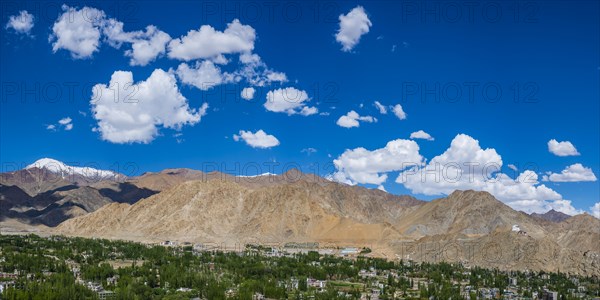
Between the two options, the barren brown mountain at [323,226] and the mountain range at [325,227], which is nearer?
the mountain range at [325,227]

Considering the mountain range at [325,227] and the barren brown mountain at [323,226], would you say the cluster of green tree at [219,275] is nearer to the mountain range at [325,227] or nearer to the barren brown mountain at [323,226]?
the mountain range at [325,227]

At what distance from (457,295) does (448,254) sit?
5530cm

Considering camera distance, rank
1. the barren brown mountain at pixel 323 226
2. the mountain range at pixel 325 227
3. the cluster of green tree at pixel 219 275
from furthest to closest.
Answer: the barren brown mountain at pixel 323 226 < the mountain range at pixel 325 227 < the cluster of green tree at pixel 219 275

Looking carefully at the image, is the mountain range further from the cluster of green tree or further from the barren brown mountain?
the cluster of green tree

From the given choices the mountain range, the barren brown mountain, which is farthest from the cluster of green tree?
the barren brown mountain

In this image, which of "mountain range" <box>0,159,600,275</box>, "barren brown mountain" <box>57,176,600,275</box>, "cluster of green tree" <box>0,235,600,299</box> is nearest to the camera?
"cluster of green tree" <box>0,235,600,299</box>

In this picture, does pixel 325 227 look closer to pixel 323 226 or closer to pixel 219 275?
pixel 323 226

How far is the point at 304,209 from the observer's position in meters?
170

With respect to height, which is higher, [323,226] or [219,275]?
[323,226]

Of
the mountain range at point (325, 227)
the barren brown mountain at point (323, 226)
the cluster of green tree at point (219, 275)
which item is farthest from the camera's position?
the barren brown mountain at point (323, 226)

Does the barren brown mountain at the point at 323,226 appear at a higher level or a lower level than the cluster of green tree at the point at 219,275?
higher

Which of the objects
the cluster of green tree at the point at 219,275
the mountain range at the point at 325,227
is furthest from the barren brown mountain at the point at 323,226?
the cluster of green tree at the point at 219,275

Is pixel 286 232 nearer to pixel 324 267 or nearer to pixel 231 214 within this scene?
pixel 231 214

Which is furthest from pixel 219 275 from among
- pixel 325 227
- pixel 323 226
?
pixel 323 226
